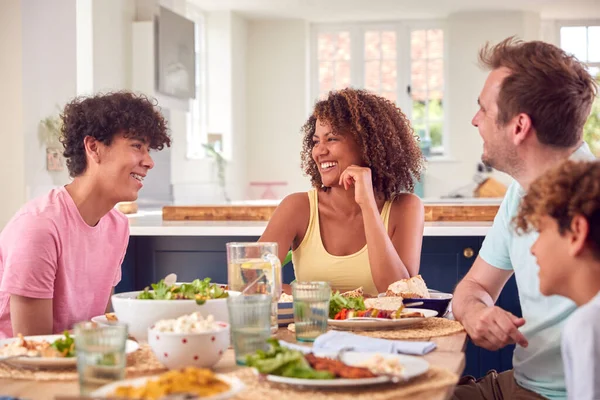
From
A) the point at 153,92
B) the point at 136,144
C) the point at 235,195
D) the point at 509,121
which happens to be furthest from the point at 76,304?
the point at 235,195

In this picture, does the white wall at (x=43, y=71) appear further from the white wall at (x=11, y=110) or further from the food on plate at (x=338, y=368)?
the food on plate at (x=338, y=368)

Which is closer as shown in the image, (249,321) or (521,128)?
(249,321)

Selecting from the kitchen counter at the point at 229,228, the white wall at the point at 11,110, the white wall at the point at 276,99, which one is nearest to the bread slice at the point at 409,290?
the kitchen counter at the point at 229,228

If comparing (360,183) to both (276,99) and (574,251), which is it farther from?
(276,99)

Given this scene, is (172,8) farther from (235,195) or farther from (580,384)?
(580,384)

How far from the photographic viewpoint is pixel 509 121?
1.89 meters

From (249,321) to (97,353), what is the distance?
11.3 inches

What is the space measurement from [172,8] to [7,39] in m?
2.69

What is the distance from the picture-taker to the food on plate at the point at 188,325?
1.28 m

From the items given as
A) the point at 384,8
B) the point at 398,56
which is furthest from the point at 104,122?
the point at 398,56

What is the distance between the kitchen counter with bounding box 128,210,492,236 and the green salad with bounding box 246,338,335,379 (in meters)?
2.04

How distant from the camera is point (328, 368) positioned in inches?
47.6

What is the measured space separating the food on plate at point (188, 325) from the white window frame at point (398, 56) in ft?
29.4

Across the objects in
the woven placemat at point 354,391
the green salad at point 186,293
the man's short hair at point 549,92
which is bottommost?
the woven placemat at point 354,391
